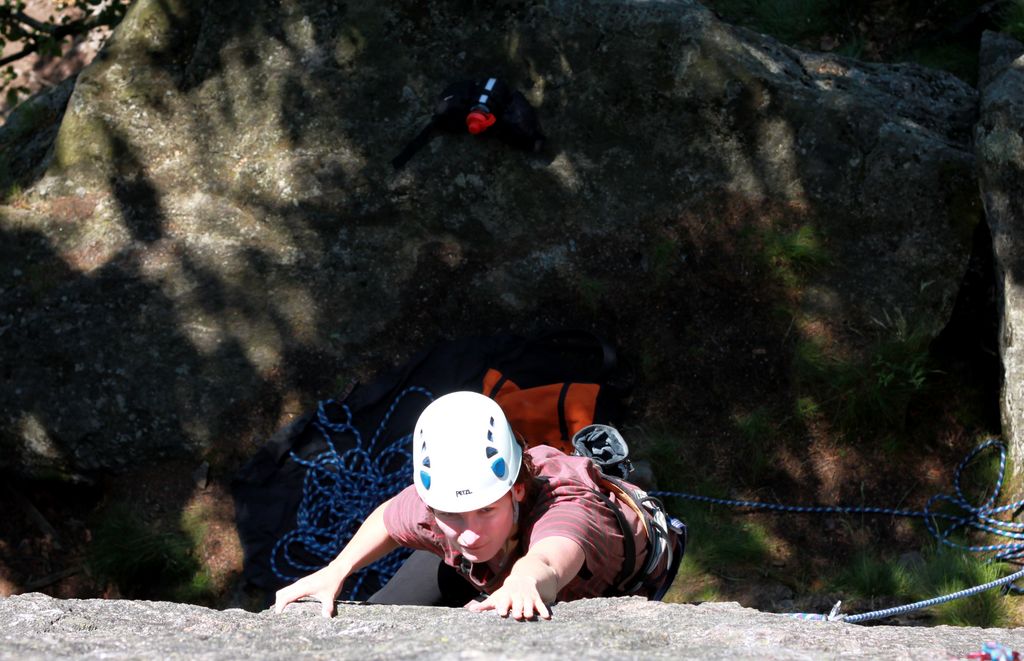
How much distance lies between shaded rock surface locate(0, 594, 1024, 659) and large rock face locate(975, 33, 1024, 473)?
2261 millimetres

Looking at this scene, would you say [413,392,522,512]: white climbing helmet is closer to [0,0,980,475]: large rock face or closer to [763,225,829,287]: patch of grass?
[0,0,980,475]: large rock face

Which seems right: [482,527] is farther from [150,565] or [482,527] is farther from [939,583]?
[150,565]

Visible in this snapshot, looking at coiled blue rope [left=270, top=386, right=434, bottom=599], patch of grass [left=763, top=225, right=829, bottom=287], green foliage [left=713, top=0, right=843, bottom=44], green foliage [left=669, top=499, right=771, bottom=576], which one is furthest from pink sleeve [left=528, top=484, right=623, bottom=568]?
green foliage [left=713, top=0, right=843, bottom=44]

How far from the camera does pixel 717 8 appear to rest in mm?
7711

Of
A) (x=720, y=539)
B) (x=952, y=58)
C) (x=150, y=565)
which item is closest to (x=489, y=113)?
(x=720, y=539)

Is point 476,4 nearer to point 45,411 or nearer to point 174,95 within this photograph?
point 174,95

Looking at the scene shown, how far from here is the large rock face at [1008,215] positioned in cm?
503

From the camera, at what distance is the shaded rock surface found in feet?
8.07

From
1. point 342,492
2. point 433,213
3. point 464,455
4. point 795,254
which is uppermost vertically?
point 464,455

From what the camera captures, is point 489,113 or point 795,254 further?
point 489,113

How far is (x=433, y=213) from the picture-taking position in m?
6.11

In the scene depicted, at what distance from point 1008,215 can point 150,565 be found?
464 cm

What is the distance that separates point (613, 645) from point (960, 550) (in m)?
2.95

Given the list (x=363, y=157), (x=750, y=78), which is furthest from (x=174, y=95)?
(x=750, y=78)
